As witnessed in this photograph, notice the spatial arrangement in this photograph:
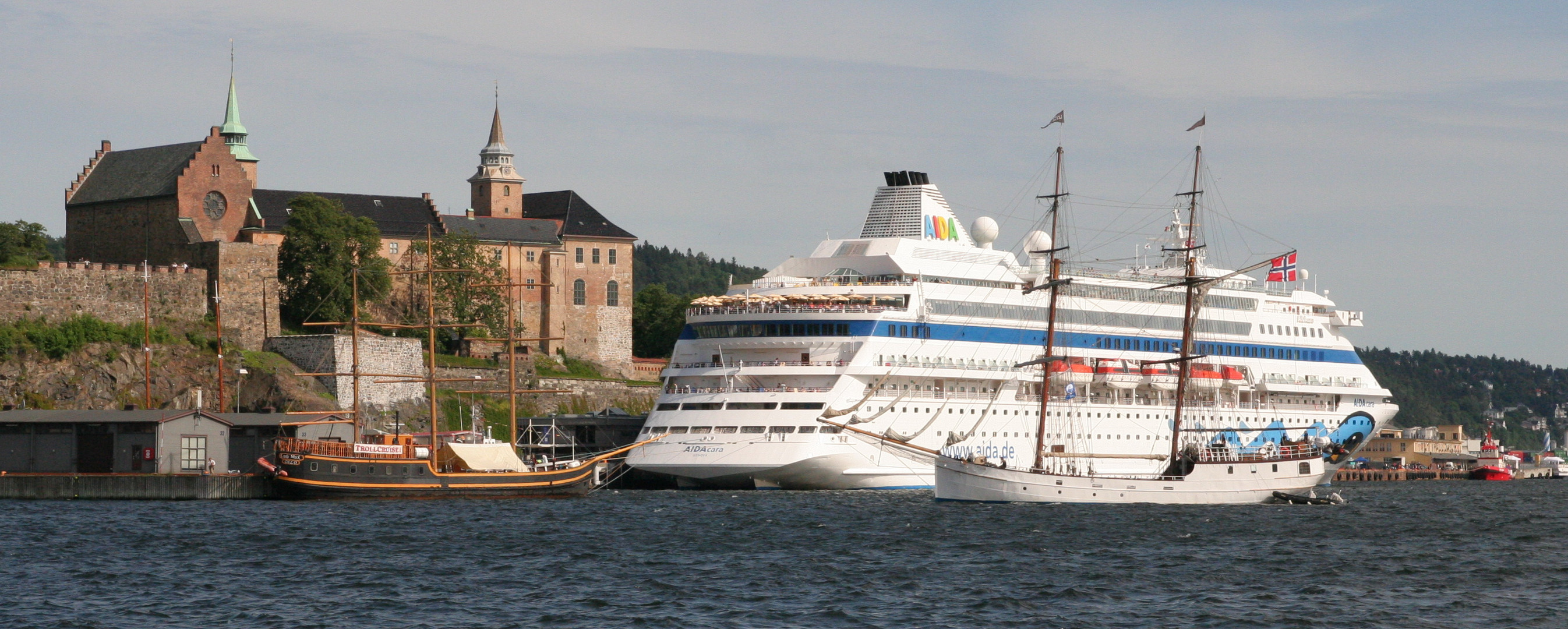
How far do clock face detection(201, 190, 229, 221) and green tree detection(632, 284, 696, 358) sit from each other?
29592mm

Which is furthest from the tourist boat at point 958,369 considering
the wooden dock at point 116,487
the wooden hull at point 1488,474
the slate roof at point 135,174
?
the wooden hull at point 1488,474

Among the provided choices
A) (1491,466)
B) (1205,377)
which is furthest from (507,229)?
(1491,466)

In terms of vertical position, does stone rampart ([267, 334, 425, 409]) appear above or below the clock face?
below

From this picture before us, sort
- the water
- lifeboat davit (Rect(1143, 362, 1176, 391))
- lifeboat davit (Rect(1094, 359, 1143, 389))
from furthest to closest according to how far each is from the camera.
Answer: lifeboat davit (Rect(1143, 362, 1176, 391)), lifeboat davit (Rect(1094, 359, 1143, 389)), the water

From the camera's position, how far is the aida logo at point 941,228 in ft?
249

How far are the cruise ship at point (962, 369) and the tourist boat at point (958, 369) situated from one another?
81mm

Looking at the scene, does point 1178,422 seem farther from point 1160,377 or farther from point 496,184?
point 496,184

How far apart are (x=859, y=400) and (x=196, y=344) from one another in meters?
32.4

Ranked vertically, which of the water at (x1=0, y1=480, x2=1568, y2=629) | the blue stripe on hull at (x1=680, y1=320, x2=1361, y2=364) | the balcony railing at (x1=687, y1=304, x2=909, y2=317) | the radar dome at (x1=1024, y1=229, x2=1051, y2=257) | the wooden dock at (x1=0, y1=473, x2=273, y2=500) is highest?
the radar dome at (x1=1024, y1=229, x2=1051, y2=257)

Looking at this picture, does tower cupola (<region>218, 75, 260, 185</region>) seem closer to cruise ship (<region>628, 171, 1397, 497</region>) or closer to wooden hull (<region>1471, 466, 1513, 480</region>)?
cruise ship (<region>628, 171, 1397, 497</region>)

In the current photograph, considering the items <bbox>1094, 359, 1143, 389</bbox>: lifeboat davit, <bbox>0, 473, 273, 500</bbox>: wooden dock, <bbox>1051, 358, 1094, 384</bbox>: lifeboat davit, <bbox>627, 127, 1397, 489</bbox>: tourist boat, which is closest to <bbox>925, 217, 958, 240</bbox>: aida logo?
<bbox>627, 127, 1397, 489</bbox>: tourist boat

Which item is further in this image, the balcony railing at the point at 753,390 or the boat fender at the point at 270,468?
the balcony railing at the point at 753,390

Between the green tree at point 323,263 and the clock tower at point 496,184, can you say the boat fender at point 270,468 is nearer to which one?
the green tree at point 323,263

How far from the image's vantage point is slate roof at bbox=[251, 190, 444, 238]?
9962cm
